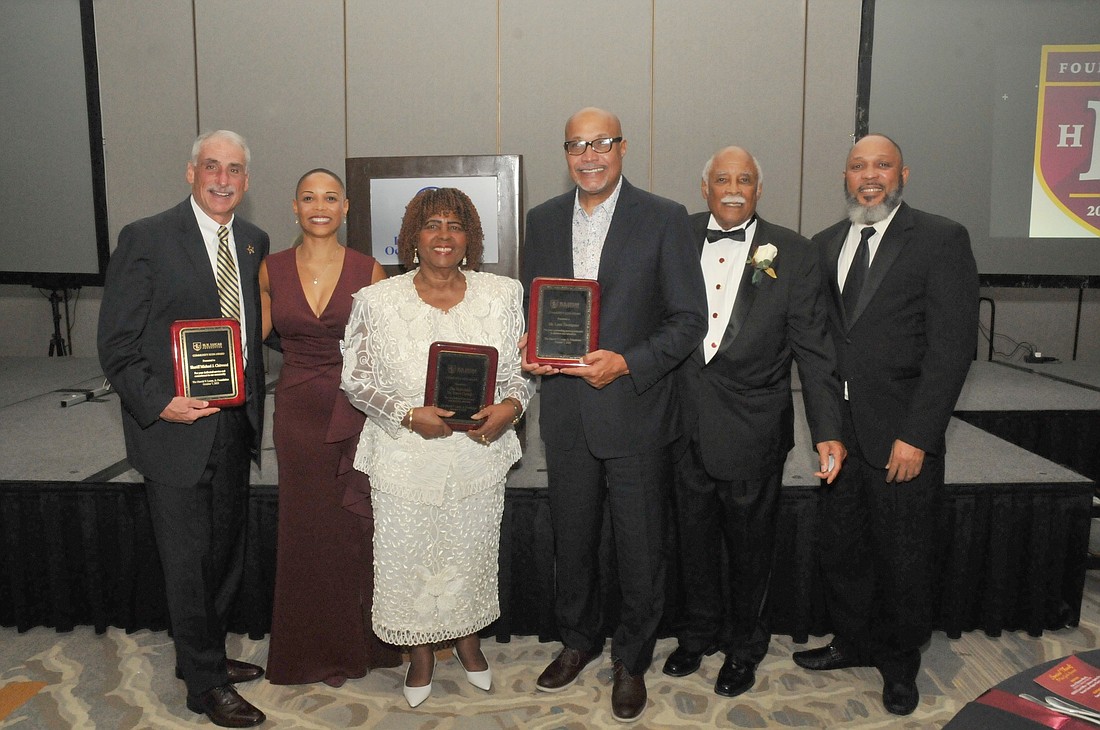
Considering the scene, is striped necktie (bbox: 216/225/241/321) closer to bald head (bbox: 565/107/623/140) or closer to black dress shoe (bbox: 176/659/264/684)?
bald head (bbox: 565/107/623/140)

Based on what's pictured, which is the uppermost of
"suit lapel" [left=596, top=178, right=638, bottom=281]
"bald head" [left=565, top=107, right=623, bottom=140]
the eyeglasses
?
"bald head" [left=565, top=107, right=623, bottom=140]

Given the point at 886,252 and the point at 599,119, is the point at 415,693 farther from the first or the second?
the point at 886,252

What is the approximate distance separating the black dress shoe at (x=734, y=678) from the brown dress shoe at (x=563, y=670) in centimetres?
47

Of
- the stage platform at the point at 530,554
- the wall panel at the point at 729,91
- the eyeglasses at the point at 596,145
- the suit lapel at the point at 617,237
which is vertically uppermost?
the wall panel at the point at 729,91

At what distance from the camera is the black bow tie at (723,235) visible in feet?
8.79

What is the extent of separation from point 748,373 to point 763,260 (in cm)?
37

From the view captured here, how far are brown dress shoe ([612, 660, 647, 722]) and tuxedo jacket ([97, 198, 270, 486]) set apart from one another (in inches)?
59.0

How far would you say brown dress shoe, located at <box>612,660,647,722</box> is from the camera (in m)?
2.71

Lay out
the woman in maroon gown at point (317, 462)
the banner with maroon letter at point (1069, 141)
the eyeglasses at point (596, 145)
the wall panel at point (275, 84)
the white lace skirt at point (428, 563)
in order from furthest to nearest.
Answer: the wall panel at point (275, 84)
the banner with maroon letter at point (1069, 141)
the woman in maroon gown at point (317, 462)
the white lace skirt at point (428, 563)
the eyeglasses at point (596, 145)

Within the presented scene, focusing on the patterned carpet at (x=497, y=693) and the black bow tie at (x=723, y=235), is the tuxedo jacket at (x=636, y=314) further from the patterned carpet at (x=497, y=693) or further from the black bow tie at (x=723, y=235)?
the patterned carpet at (x=497, y=693)

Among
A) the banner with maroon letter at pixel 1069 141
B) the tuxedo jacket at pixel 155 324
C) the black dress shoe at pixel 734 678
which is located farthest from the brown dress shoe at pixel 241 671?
the banner with maroon letter at pixel 1069 141

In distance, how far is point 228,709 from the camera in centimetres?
267

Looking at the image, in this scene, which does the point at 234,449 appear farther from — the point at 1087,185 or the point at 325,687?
the point at 1087,185

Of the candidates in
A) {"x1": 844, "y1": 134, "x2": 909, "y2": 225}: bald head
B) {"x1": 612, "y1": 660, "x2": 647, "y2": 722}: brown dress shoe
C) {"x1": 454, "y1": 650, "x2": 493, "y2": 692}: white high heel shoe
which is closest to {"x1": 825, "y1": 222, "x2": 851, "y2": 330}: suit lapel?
{"x1": 844, "y1": 134, "x2": 909, "y2": 225}: bald head
